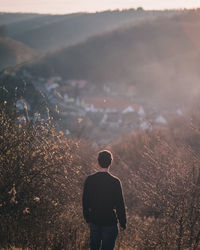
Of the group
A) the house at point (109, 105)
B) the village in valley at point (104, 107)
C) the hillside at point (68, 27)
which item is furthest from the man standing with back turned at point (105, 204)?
the hillside at point (68, 27)

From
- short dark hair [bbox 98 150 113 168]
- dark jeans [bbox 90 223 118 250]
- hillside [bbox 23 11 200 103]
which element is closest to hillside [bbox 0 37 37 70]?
hillside [bbox 23 11 200 103]

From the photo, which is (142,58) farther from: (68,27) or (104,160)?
(104,160)

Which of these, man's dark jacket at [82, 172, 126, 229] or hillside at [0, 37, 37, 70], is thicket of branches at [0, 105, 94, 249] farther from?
hillside at [0, 37, 37, 70]

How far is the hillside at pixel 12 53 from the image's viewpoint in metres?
102

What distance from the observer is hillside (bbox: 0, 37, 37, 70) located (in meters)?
102

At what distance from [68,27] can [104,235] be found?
16508 centimetres

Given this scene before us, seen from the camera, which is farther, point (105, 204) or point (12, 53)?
point (12, 53)

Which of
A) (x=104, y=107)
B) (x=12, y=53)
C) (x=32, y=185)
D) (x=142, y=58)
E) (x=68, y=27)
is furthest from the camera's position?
(x=68, y=27)

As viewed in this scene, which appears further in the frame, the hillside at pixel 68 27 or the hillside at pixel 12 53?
the hillside at pixel 68 27

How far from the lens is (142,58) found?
9756 centimetres

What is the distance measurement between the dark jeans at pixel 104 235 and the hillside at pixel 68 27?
475ft

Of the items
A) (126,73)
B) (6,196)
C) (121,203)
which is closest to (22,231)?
(6,196)

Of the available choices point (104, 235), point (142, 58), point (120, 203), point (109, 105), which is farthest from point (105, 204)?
point (142, 58)

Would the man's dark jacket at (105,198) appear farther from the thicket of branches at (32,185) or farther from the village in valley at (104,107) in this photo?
the village in valley at (104,107)
